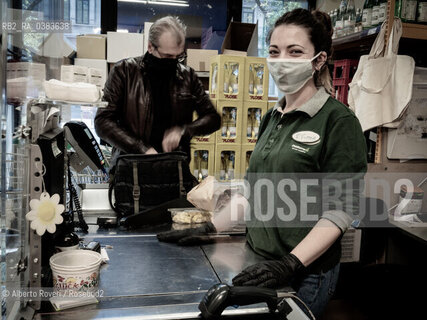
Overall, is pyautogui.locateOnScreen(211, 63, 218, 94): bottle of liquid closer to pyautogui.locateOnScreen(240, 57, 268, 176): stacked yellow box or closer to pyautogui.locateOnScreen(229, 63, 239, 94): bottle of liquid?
pyautogui.locateOnScreen(229, 63, 239, 94): bottle of liquid

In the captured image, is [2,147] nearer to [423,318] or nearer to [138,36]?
[423,318]

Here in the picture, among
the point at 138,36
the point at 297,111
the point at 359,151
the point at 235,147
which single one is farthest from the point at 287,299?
the point at 138,36

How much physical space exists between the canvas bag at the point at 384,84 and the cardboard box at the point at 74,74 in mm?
2038

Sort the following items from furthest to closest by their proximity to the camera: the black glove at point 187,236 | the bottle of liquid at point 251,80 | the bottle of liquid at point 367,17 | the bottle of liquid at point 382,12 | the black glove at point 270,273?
the bottle of liquid at point 251,80 < the bottle of liquid at point 367,17 < the bottle of liquid at point 382,12 < the black glove at point 187,236 < the black glove at point 270,273

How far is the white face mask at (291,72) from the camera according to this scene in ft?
5.15

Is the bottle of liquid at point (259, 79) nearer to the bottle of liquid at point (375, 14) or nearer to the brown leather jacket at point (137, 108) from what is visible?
the bottle of liquid at point (375, 14)

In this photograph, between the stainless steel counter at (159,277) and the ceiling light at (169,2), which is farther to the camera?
the ceiling light at (169,2)

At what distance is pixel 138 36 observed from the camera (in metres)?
4.62

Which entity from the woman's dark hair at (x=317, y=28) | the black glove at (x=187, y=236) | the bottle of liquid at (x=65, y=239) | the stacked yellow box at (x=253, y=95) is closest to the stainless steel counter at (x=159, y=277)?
the black glove at (x=187, y=236)

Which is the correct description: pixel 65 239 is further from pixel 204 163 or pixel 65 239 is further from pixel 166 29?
pixel 204 163

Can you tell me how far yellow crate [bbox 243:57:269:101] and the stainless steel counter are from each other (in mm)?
2685

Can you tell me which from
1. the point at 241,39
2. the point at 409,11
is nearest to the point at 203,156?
the point at 241,39

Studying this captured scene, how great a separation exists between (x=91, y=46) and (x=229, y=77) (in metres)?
1.54

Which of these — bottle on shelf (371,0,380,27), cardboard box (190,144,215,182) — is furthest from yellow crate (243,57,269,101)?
bottle on shelf (371,0,380,27)
